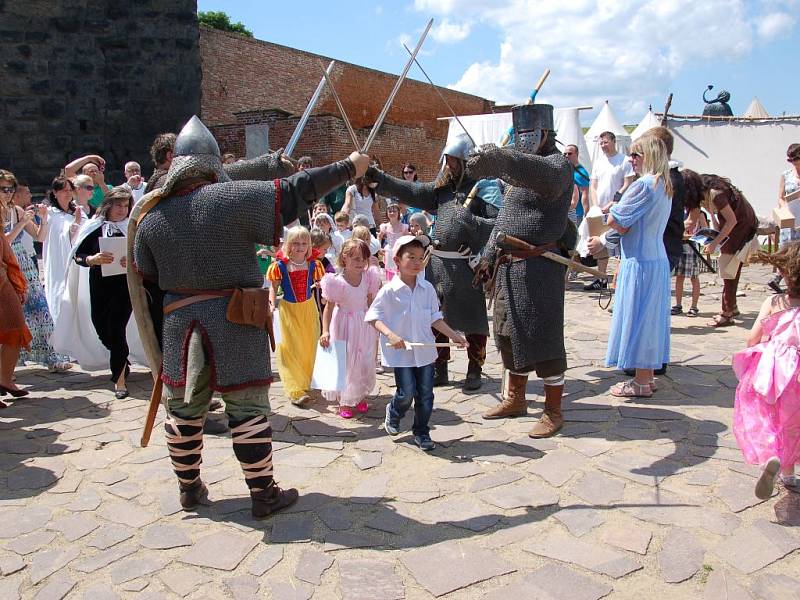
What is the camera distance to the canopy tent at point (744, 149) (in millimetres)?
15328

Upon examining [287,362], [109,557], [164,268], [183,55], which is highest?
[183,55]

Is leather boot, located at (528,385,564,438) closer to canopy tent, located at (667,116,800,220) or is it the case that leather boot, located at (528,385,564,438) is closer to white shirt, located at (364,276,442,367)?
white shirt, located at (364,276,442,367)

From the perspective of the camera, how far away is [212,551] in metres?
3.10

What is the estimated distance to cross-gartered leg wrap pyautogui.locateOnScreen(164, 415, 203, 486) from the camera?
11.1 ft

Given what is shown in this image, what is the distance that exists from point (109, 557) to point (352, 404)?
2.13 metres

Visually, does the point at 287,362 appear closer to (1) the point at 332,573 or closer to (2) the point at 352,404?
(2) the point at 352,404

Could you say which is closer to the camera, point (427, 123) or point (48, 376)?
point (48, 376)

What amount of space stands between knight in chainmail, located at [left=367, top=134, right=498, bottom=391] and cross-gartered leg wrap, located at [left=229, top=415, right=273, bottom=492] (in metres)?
2.24

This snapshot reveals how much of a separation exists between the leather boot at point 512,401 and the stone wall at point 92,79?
477 inches

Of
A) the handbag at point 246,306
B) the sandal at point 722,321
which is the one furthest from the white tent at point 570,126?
the handbag at point 246,306

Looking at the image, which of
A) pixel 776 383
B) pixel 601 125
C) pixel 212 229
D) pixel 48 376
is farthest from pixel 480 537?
pixel 601 125

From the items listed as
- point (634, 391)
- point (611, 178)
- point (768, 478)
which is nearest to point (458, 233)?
point (634, 391)

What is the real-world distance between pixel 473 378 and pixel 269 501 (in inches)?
94.6

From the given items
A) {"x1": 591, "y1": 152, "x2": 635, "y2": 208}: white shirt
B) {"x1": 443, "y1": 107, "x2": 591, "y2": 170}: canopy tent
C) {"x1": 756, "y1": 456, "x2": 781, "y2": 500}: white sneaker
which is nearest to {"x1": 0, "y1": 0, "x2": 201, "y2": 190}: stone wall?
{"x1": 443, "y1": 107, "x2": 591, "y2": 170}: canopy tent
